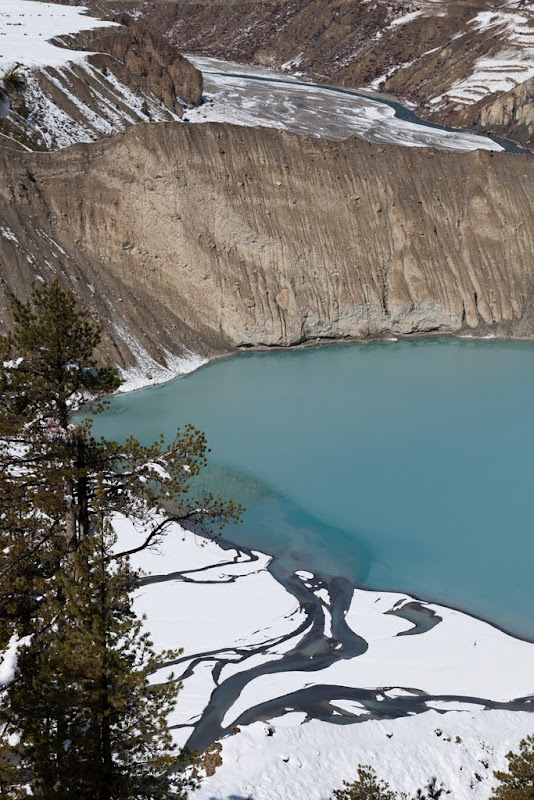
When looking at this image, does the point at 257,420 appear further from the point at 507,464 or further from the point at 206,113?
the point at 206,113

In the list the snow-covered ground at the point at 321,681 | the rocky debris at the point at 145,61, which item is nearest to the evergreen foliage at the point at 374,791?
the snow-covered ground at the point at 321,681

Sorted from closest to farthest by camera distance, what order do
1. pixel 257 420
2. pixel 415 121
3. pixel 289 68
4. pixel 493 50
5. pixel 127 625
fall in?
1. pixel 127 625
2. pixel 257 420
3. pixel 415 121
4. pixel 493 50
5. pixel 289 68

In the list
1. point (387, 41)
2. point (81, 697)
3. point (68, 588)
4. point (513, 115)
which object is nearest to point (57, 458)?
point (68, 588)

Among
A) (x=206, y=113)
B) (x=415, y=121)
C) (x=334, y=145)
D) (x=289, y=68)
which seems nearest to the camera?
(x=334, y=145)

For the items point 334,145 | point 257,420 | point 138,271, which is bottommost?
point 257,420

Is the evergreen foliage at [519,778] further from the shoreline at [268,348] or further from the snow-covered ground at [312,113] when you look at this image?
the snow-covered ground at [312,113]

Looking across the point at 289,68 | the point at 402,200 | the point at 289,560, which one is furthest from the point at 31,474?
the point at 289,68

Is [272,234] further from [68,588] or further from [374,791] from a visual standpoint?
[68,588]
